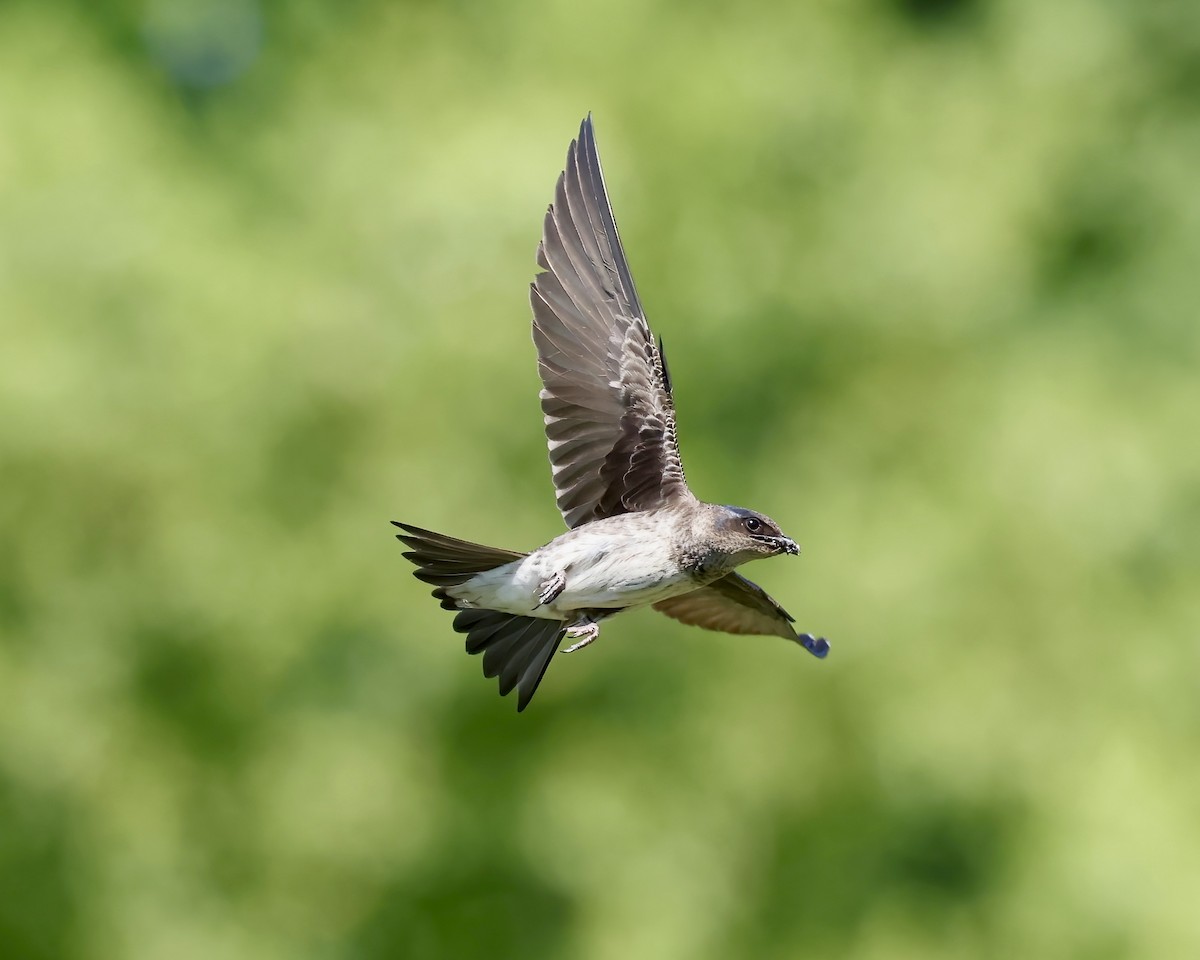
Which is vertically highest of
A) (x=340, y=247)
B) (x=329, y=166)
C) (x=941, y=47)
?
(x=941, y=47)

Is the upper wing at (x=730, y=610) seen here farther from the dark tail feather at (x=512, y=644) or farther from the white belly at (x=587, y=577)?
the white belly at (x=587, y=577)

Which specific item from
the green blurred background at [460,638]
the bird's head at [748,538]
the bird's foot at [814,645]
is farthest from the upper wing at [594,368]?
the green blurred background at [460,638]

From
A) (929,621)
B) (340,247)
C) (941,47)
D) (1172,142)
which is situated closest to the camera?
(929,621)

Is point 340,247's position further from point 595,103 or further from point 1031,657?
point 1031,657

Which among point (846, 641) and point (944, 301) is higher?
point (944, 301)

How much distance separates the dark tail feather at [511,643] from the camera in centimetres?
564

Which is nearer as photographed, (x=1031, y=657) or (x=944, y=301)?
(x=1031, y=657)

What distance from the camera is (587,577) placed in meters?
5.08

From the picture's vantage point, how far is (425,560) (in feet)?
17.3

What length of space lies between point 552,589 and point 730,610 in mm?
1105

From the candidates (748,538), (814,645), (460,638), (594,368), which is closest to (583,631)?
(748,538)

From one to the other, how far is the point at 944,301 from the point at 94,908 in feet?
24.3

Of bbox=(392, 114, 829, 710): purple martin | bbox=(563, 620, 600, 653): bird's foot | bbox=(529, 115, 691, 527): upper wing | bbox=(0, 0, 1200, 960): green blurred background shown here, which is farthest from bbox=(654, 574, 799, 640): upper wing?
bbox=(0, 0, 1200, 960): green blurred background

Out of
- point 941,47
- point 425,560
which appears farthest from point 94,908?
point 941,47
